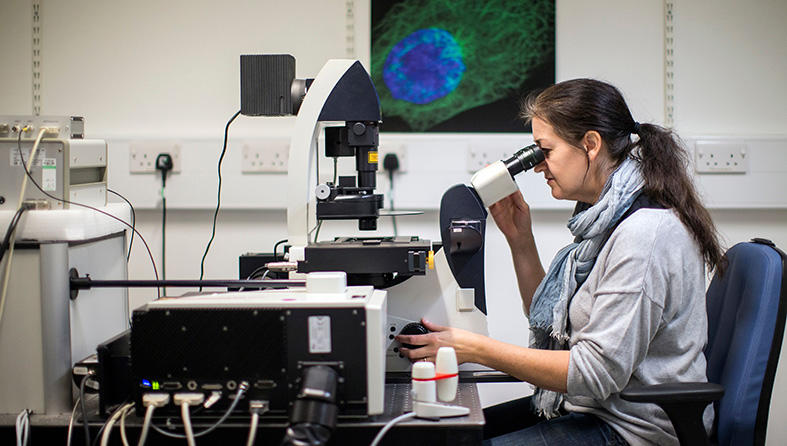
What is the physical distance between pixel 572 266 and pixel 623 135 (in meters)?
0.30

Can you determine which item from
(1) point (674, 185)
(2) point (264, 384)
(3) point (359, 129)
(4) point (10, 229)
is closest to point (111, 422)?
(2) point (264, 384)

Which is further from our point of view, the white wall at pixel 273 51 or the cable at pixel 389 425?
the white wall at pixel 273 51

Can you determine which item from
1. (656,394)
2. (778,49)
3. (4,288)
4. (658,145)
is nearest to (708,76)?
(778,49)

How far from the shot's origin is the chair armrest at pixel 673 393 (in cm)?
126

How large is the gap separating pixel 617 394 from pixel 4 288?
117cm

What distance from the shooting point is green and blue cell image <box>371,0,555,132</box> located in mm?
2379

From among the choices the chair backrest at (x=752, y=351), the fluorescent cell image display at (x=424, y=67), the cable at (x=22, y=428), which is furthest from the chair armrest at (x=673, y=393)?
the fluorescent cell image display at (x=424, y=67)

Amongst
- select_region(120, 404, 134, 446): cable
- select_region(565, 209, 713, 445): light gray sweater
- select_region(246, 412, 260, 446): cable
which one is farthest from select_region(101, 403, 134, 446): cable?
select_region(565, 209, 713, 445): light gray sweater

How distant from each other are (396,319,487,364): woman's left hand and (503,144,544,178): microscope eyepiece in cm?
34

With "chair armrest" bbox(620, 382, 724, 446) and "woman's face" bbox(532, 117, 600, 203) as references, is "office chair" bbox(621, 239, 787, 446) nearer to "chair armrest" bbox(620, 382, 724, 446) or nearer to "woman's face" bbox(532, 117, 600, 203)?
"chair armrest" bbox(620, 382, 724, 446)

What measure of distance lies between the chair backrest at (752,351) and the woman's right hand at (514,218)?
1.71 ft

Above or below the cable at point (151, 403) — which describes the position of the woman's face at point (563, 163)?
above

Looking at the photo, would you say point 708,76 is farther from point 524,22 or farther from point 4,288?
point 4,288

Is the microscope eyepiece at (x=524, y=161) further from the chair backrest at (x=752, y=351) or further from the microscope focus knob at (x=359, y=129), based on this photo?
the chair backrest at (x=752, y=351)
